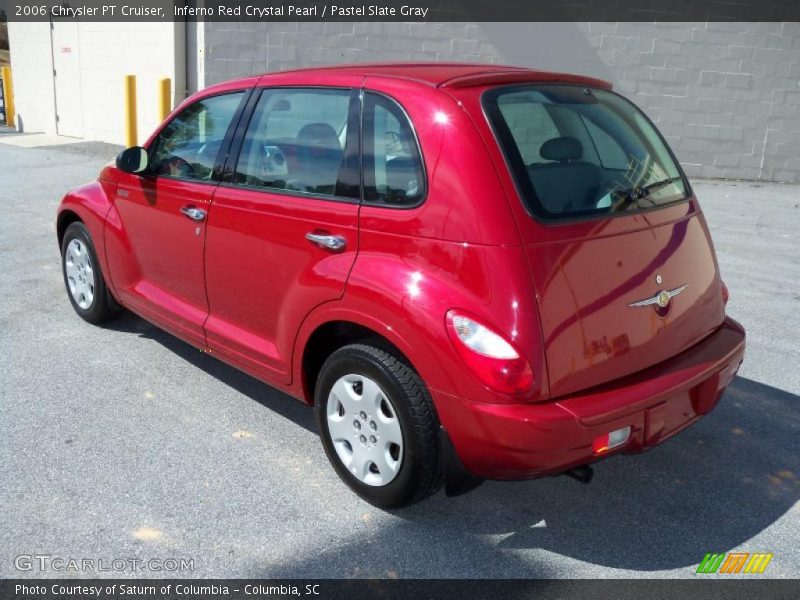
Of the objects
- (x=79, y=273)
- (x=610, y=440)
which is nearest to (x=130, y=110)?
(x=79, y=273)

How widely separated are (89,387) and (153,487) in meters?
1.24

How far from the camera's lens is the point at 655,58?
13031mm

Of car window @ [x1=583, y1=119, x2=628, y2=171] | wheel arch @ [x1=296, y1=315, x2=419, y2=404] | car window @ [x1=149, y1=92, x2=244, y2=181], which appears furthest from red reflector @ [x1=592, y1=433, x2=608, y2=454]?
car window @ [x1=149, y1=92, x2=244, y2=181]

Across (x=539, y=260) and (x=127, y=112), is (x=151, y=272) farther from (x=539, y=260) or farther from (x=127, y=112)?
(x=127, y=112)

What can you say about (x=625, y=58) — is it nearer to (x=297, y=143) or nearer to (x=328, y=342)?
(x=297, y=143)

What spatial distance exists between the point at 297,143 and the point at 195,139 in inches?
35.9

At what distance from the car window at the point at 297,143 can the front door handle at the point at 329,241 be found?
197 mm

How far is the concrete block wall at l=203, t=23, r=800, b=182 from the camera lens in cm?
1267

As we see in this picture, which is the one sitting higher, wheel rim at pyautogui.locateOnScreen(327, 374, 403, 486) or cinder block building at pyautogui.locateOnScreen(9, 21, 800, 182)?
cinder block building at pyautogui.locateOnScreen(9, 21, 800, 182)

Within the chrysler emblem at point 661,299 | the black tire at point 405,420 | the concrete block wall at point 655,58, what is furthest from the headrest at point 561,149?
the concrete block wall at point 655,58

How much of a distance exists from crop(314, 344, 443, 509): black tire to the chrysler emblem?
0.89m

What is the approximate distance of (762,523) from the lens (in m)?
3.31

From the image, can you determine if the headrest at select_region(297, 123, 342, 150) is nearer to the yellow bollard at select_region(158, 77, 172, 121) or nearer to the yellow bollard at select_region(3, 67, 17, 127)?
the yellow bollard at select_region(158, 77, 172, 121)

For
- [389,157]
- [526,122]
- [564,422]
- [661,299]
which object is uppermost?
[526,122]
